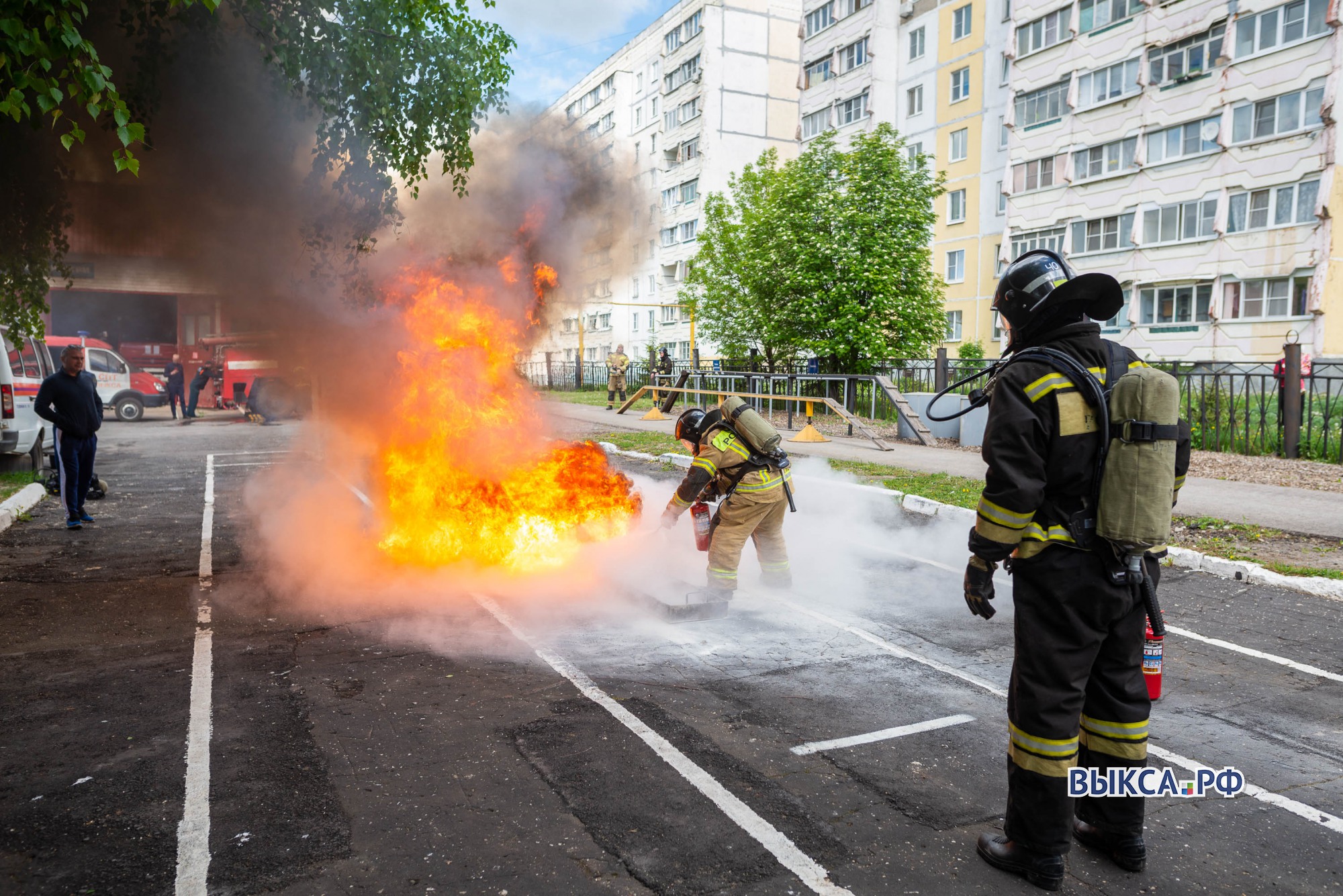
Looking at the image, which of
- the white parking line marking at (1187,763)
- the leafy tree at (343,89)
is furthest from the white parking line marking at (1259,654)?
the leafy tree at (343,89)

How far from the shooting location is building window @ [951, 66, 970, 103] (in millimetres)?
37781

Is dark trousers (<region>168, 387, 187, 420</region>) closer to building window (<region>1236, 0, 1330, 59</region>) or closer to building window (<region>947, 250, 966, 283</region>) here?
building window (<region>947, 250, 966, 283</region>)

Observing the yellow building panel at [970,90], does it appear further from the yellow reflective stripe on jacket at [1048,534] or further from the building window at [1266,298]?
the yellow reflective stripe on jacket at [1048,534]

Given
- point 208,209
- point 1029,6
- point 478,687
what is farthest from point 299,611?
point 1029,6

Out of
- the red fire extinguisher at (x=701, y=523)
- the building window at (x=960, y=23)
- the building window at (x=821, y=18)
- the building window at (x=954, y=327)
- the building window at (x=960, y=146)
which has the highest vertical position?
the building window at (x=821, y=18)

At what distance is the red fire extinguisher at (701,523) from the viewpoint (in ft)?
21.4

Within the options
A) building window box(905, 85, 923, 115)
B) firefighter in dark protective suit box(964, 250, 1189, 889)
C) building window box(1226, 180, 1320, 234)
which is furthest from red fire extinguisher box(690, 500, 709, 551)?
building window box(905, 85, 923, 115)

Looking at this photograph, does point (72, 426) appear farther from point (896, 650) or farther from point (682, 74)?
point (682, 74)

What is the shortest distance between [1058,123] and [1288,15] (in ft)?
25.5

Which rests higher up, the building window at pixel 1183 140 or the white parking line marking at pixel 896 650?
the building window at pixel 1183 140

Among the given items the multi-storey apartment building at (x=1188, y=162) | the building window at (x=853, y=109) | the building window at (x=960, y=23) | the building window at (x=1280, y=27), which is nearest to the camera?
the building window at (x=1280, y=27)

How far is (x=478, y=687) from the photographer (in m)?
4.64

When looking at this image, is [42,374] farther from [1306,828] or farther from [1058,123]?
[1058,123]

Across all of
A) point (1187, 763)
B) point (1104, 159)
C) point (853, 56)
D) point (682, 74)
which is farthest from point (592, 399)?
point (682, 74)
